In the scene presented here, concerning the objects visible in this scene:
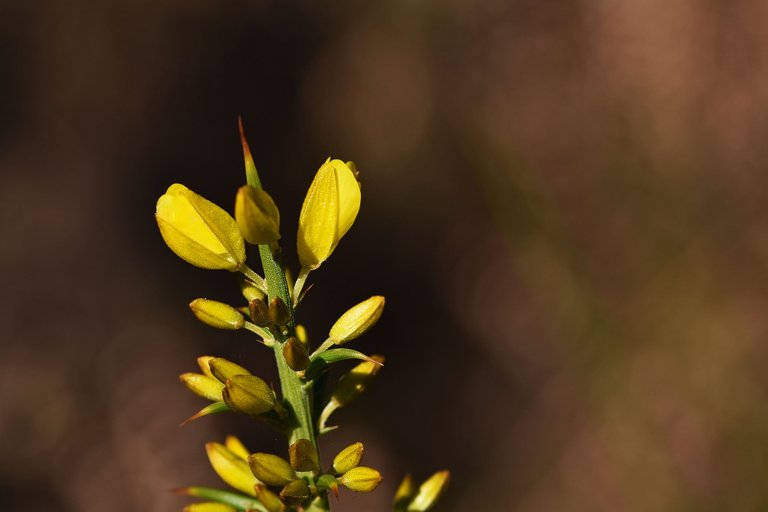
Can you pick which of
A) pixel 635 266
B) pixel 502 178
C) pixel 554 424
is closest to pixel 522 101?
pixel 502 178

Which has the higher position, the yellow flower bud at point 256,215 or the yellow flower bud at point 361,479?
the yellow flower bud at point 256,215

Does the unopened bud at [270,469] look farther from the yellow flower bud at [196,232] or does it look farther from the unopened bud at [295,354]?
the yellow flower bud at [196,232]

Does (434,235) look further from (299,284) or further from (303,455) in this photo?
(303,455)

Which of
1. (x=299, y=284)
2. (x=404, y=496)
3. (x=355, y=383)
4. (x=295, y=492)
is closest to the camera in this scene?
(x=295, y=492)

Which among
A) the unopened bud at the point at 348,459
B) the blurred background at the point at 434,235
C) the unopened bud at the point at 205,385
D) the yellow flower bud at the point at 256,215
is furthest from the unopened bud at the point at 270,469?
the blurred background at the point at 434,235

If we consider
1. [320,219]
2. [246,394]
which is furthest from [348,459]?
[320,219]

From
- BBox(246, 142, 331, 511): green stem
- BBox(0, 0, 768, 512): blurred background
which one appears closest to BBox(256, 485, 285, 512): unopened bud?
BBox(246, 142, 331, 511): green stem
